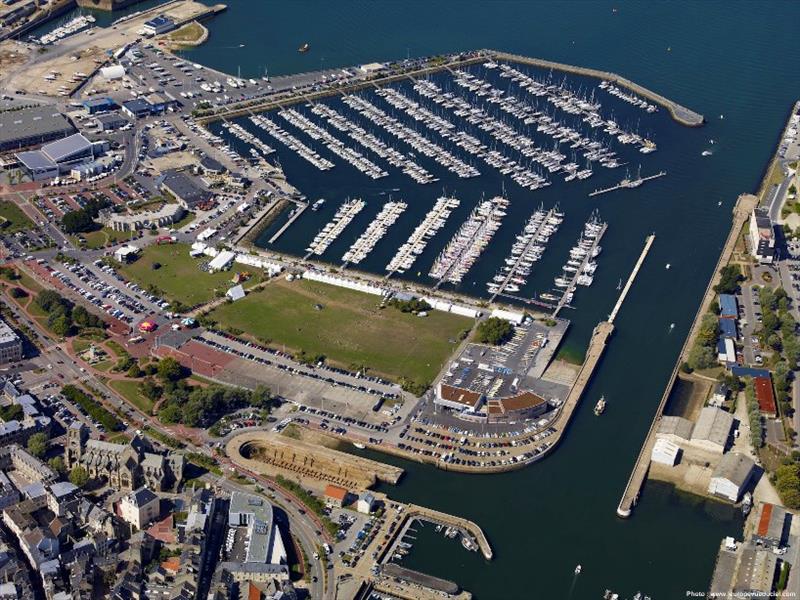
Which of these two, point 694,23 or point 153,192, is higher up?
point 694,23

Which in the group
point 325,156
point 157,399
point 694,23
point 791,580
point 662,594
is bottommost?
point 157,399

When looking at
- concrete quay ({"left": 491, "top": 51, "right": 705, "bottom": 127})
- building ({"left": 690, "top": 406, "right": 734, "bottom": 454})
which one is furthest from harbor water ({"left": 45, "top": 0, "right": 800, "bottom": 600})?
building ({"left": 690, "top": 406, "right": 734, "bottom": 454})

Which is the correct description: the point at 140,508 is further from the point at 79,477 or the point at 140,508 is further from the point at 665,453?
the point at 665,453

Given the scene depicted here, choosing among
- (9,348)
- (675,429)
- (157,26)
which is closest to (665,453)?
(675,429)

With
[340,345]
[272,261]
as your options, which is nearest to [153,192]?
[272,261]

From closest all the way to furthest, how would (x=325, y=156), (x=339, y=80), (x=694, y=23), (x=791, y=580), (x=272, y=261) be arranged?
(x=791, y=580) < (x=272, y=261) < (x=325, y=156) < (x=339, y=80) < (x=694, y=23)

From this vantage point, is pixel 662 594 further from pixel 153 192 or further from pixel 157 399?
pixel 153 192

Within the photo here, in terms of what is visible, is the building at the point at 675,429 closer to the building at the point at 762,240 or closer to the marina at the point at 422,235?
the building at the point at 762,240
